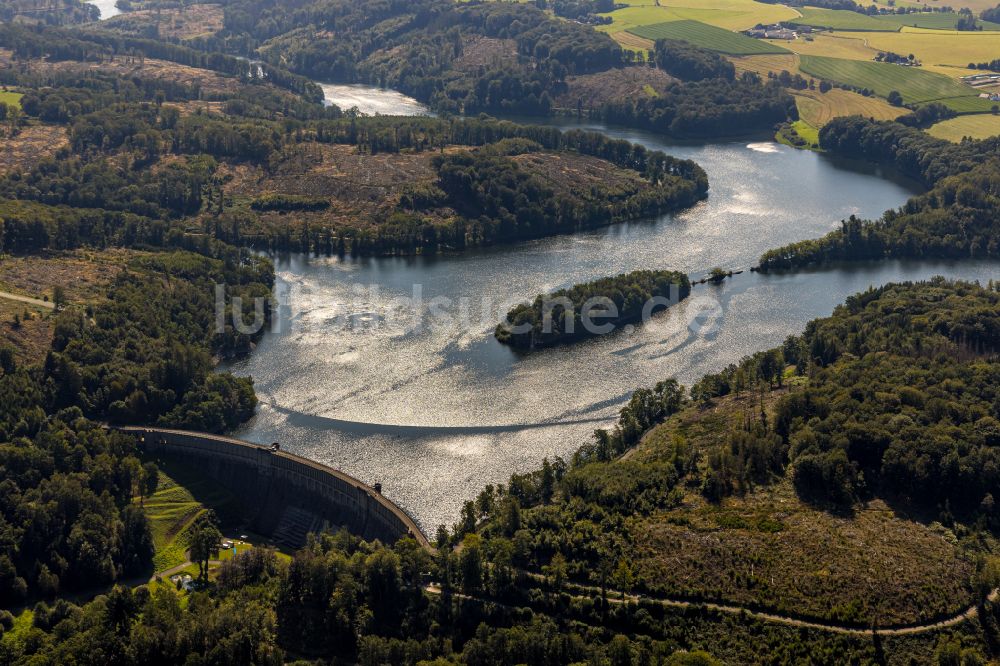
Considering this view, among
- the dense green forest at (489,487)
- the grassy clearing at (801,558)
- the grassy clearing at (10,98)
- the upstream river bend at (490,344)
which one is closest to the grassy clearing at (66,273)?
the dense green forest at (489,487)

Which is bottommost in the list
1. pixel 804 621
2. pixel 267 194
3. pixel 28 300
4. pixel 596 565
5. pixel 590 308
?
pixel 596 565

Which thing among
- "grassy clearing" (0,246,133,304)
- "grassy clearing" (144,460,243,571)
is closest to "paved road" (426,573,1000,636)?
"grassy clearing" (144,460,243,571)

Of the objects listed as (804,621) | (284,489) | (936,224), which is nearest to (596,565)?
(804,621)

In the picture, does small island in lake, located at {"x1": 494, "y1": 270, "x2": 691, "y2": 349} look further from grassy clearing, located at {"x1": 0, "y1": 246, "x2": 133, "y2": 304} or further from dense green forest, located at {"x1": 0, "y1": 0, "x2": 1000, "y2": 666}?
grassy clearing, located at {"x1": 0, "y1": 246, "x2": 133, "y2": 304}

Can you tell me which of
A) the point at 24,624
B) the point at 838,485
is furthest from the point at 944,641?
the point at 24,624

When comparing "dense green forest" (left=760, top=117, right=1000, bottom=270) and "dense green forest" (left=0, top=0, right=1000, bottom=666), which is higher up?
"dense green forest" (left=760, top=117, right=1000, bottom=270)

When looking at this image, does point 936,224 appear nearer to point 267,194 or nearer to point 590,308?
point 590,308
